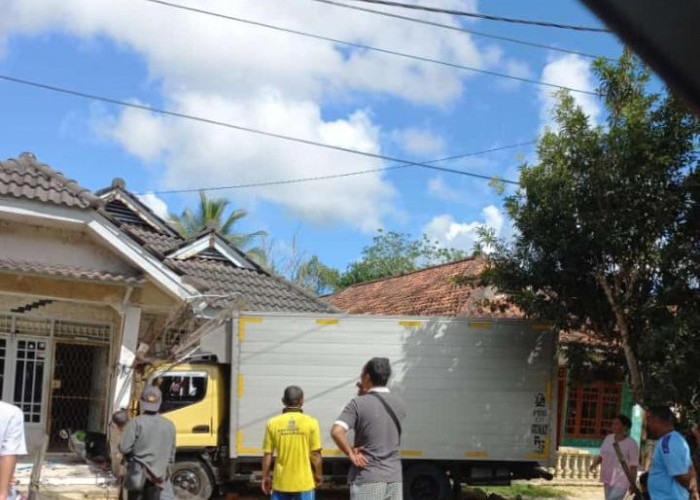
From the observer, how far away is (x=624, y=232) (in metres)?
9.77

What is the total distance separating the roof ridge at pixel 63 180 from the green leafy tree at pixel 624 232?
6195 millimetres

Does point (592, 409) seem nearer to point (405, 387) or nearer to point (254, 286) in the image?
point (405, 387)

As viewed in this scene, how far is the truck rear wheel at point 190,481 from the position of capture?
11.6 meters

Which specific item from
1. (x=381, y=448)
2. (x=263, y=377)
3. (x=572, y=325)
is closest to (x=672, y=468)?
(x=381, y=448)

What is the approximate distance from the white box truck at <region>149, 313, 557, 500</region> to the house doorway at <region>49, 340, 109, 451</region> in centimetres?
251

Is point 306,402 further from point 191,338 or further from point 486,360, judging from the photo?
point 486,360

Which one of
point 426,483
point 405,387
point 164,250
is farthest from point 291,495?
point 164,250

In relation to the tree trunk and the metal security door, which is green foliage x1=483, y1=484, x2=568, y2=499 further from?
the metal security door

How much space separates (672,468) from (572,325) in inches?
218

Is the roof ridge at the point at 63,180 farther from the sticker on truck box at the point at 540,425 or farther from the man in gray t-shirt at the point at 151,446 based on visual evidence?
the sticker on truck box at the point at 540,425

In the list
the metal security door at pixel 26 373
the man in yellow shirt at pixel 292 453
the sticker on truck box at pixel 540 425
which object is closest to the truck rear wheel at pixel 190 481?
the metal security door at pixel 26 373

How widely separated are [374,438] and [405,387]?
22.3 feet

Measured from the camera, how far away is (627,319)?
10320 millimetres

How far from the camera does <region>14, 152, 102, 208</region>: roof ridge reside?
464 inches
